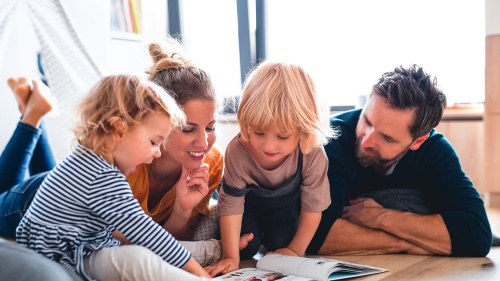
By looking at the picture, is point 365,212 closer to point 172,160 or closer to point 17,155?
point 172,160

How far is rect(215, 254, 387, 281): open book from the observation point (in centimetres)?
165

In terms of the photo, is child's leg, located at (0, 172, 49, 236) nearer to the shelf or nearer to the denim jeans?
the denim jeans

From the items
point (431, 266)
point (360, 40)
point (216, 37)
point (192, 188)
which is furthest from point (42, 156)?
point (216, 37)

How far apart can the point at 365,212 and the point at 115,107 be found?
0.99m

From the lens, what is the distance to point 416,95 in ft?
6.45

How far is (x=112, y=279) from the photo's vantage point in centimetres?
148

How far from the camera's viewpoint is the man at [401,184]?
6.45 ft

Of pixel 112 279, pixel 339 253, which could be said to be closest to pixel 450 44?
pixel 339 253

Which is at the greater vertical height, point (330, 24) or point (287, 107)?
point (330, 24)

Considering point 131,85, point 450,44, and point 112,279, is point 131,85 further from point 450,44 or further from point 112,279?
point 450,44

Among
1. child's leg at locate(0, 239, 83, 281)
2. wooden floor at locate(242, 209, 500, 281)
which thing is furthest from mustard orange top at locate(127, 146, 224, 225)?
child's leg at locate(0, 239, 83, 281)

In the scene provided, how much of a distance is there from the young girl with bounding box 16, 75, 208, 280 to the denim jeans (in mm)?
645

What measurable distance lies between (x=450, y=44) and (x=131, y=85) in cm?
283

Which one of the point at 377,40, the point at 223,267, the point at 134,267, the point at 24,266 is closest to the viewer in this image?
the point at 24,266
